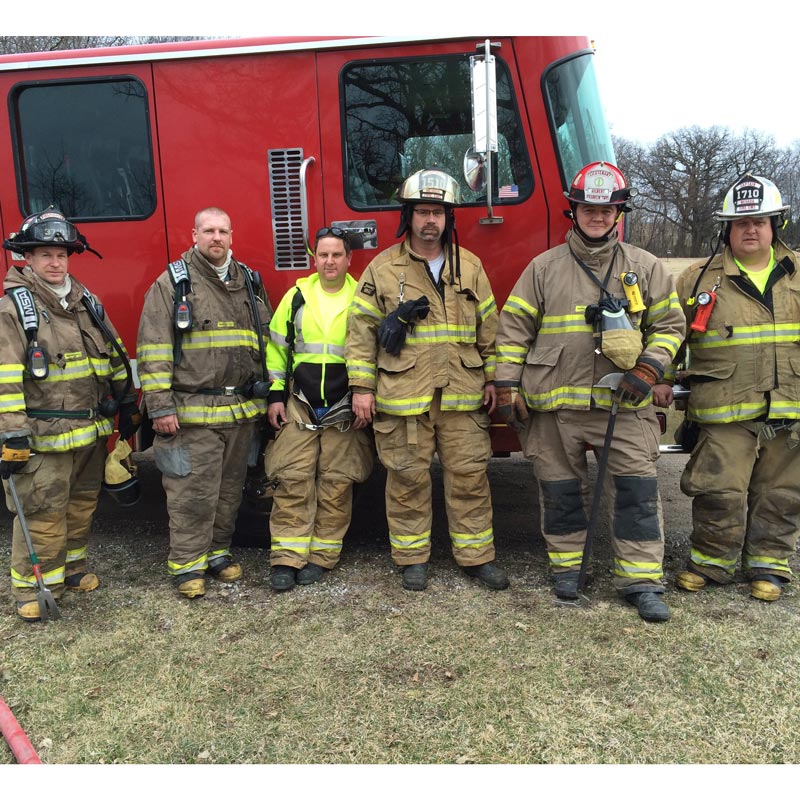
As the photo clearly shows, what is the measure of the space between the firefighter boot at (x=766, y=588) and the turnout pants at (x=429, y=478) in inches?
53.2

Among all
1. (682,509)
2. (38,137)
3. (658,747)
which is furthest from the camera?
(682,509)

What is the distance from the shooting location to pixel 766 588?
3547 mm

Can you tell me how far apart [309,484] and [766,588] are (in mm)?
2453

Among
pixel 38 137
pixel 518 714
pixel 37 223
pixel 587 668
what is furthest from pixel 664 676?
pixel 38 137

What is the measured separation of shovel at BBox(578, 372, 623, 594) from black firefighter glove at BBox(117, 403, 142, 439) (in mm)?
2427

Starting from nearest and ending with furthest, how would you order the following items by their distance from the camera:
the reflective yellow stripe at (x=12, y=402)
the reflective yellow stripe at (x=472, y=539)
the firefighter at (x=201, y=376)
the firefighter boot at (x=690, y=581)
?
1. the reflective yellow stripe at (x=12, y=402)
2. the firefighter at (x=201, y=376)
3. the firefighter boot at (x=690, y=581)
4. the reflective yellow stripe at (x=472, y=539)

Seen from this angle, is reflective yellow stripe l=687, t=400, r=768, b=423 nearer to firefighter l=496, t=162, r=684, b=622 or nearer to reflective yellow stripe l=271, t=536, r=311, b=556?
firefighter l=496, t=162, r=684, b=622

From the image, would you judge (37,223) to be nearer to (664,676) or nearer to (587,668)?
(587,668)

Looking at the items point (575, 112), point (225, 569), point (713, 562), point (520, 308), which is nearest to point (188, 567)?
point (225, 569)

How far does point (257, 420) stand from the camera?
384 centimetres

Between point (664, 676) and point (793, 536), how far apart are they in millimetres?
1291

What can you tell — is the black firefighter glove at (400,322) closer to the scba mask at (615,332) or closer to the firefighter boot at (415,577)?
the scba mask at (615,332)

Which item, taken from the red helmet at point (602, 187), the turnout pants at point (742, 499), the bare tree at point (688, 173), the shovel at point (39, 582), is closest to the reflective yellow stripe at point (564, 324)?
the red helmet at point (602, 187)

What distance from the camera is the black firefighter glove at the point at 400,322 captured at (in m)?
3.48
